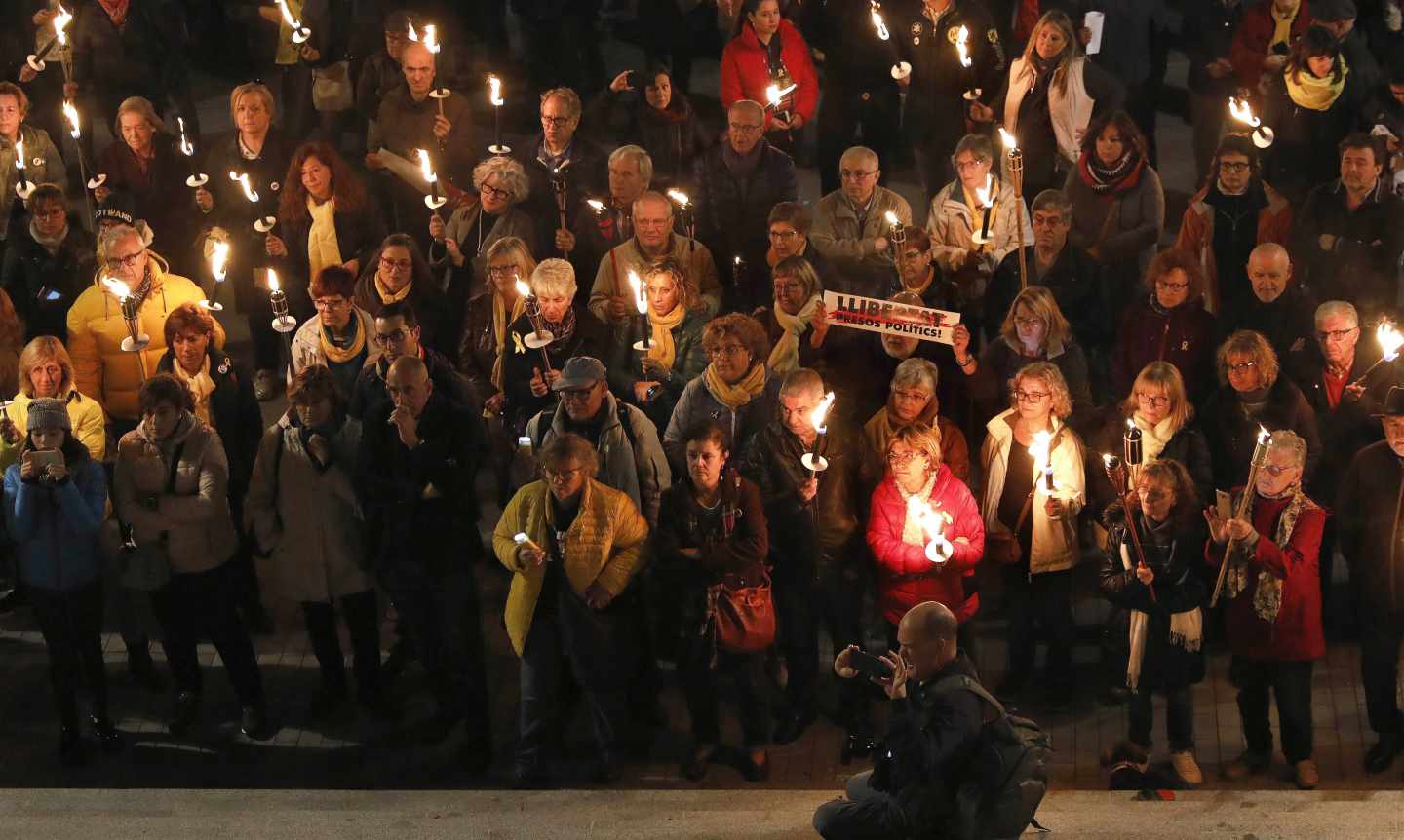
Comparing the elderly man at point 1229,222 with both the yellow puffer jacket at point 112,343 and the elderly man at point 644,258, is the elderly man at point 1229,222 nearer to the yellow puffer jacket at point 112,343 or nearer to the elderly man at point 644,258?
the elderly man at point 644,258

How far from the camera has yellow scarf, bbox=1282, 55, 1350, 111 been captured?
1366cm

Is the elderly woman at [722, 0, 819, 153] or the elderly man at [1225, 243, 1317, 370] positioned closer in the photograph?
the elderly man at [1225, 243, 1317, 370]

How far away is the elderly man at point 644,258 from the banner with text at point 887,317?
3.88 ft

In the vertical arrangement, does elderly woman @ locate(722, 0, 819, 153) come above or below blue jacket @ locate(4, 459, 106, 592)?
above

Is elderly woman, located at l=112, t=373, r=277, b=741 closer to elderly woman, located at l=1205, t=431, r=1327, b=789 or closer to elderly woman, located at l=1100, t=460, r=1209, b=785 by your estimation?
elderly woman, located at l=1100, t=460, r=1209, b=785

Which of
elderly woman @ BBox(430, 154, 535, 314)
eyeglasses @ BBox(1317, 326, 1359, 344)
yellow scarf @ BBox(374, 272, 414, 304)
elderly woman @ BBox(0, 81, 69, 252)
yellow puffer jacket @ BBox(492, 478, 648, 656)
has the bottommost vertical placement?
yellow puffer jacket @ BBox(492, 478, 648, 656)

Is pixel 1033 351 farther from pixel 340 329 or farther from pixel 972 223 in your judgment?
pixel 340 329

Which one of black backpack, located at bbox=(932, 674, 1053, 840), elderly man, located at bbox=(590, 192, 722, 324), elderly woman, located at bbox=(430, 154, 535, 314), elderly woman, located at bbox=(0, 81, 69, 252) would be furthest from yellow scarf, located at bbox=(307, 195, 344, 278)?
black backpack, located at bbox=(932, 674, 1053, 840)

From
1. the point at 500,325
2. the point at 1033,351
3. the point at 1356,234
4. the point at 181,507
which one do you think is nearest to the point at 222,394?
the point at 181,507

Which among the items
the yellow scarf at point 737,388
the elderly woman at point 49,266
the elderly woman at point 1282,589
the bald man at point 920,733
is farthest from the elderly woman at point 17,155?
the elderly woman at point 1282,589

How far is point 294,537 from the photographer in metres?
10.7

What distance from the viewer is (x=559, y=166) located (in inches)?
524

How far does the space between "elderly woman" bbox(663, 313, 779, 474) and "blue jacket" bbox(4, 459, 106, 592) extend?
2.68 m

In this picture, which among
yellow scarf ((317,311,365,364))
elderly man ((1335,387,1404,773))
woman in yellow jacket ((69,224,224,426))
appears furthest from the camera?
woman in yellow jacket ((69,224,224,426))
